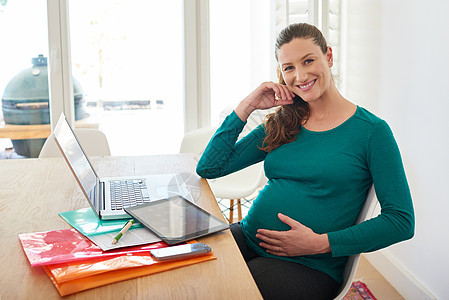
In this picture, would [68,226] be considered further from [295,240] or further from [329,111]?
[329,111]

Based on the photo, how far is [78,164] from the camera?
1429 millimetres

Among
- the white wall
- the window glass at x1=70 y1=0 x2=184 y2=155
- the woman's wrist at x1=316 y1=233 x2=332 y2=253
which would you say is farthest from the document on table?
the window glass at x1=70 y1=0 x2=184 y2=155

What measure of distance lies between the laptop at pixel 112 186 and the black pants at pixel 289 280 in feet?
1.01

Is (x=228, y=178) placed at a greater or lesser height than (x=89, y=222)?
lesser

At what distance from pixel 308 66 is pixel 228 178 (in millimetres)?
1512

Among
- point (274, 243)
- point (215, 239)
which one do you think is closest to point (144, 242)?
point (215, 239)

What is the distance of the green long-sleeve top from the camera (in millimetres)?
1299

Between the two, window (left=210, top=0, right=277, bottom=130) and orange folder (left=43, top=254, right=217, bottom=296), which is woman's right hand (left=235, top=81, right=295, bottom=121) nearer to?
orange folder (left=43, top=254, right=217, bottom=296)

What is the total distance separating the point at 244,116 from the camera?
1737 mm

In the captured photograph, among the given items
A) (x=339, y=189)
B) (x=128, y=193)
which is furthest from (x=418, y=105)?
(x=128, y=193)

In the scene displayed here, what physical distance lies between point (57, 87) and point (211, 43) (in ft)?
3.45

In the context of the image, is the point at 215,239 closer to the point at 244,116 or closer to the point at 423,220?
the point at 244,116

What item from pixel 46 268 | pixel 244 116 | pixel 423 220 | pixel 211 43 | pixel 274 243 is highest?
pixel 211 43

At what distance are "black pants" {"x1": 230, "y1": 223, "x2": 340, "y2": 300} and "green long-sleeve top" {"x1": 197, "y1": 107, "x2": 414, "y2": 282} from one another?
0.03 meters
